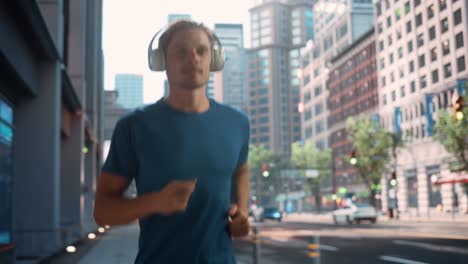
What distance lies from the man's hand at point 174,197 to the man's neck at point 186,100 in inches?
12.7

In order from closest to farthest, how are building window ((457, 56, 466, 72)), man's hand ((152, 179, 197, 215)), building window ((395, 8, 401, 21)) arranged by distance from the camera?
man's hand ((152, 179, 197, 215)) < building window ((457, 56, 466, 72)) < building window ((395, 8, 401, 21))

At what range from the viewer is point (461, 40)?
6044 cm

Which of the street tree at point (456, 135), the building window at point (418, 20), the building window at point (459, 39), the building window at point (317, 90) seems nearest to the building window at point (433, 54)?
the building window at point (459, 39)

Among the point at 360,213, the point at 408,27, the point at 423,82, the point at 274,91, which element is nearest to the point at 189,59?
the point at 360,213

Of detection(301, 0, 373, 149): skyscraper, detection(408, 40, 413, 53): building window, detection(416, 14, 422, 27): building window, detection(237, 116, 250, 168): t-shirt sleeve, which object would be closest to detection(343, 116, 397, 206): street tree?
detection(408, 40, 413, 53): building window

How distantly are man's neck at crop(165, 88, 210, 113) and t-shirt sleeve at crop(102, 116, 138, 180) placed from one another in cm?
16

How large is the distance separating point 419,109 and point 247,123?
70815 mm

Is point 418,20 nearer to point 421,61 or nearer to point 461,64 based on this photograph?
point 421,61

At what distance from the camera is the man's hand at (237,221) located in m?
1.98

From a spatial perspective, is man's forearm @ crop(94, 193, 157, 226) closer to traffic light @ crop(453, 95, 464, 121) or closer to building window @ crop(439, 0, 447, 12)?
traffic light @ crop(453, 95, 464, 121)

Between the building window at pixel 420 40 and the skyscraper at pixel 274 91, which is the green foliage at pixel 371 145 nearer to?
the building window at pixel 420 40

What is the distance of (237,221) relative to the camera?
6.50 feet

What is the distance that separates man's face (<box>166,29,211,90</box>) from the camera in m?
1.89

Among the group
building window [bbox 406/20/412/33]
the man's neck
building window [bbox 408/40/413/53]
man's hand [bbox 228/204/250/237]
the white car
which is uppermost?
building window [bbox 406/20/412/33]
